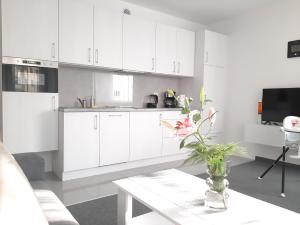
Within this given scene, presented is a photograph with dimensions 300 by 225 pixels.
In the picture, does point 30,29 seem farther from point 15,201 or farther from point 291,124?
point 291,124

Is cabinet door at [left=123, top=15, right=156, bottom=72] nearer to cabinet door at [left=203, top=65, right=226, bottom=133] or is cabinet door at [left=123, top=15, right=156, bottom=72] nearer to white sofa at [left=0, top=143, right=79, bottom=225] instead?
cabinet door at [left=203, top=65, right=226, bottom=133]

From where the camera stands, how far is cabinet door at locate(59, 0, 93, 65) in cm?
300

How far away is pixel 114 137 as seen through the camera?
331 cm

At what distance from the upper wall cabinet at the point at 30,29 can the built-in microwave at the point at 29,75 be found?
0.08 m

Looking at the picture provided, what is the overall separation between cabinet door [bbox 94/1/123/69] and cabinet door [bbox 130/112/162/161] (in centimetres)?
86

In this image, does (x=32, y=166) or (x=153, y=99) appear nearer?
(x=32, y=166)

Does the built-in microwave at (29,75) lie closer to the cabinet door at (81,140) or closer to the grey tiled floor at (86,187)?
the cabinet door at (81,140)

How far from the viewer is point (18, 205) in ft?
2.16

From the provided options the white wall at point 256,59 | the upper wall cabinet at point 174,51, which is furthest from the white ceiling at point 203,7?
the upper wall cabinet at point 174,51

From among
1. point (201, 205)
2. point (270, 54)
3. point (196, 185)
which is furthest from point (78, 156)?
point (270, 54)

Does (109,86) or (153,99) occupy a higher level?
(109,86)

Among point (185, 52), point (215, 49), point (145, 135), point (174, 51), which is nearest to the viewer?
point (145, 135)

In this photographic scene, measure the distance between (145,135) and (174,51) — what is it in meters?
1.62

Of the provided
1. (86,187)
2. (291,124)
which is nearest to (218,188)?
(86,187)
